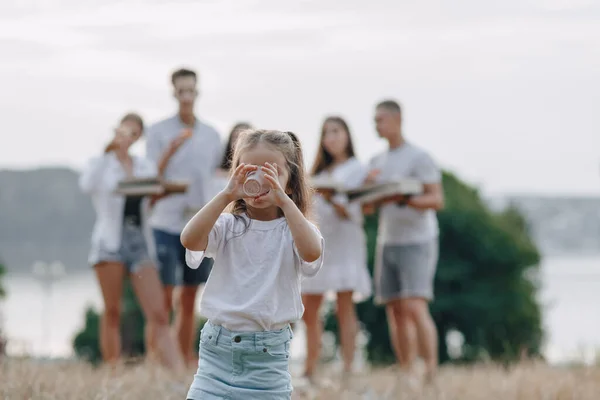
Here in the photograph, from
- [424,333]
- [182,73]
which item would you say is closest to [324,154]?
[182,73]

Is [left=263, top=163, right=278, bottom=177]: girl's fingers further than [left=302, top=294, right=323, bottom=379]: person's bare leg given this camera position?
No

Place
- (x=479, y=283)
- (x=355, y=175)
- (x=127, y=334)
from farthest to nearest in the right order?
1. (x=127, y=334)
2. (x=479, y=283)
3. (x=355, y=175)

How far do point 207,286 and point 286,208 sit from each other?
464 mm

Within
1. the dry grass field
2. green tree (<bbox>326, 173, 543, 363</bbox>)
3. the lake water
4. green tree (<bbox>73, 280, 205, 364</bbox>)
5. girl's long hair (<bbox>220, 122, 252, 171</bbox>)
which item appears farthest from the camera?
the lake water

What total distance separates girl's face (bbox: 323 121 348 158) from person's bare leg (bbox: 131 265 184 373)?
1.49m

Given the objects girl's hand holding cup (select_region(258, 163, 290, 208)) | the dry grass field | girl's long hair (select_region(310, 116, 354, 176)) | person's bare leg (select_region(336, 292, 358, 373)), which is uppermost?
girl's long hair (select_region(310, 116, 354, 176))

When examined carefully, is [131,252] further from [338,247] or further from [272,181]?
[272,181]

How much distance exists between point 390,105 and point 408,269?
3.86 ft

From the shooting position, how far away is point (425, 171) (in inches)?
295

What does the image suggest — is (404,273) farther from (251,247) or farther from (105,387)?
(251,247)

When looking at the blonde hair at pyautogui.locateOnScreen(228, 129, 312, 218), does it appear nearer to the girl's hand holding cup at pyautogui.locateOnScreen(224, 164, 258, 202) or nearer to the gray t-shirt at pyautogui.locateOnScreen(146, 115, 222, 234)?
the girl's hand holding cup at pyautogui.locateOnScreen(224, 164, 258, 202)

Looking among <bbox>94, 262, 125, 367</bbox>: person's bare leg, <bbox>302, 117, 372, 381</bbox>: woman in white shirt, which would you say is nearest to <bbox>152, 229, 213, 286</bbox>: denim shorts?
<bbox>94, 262, 125, 367</bbox>: person's bare leg

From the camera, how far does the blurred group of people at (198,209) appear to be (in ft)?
23.7

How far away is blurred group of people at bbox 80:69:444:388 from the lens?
7223mm
